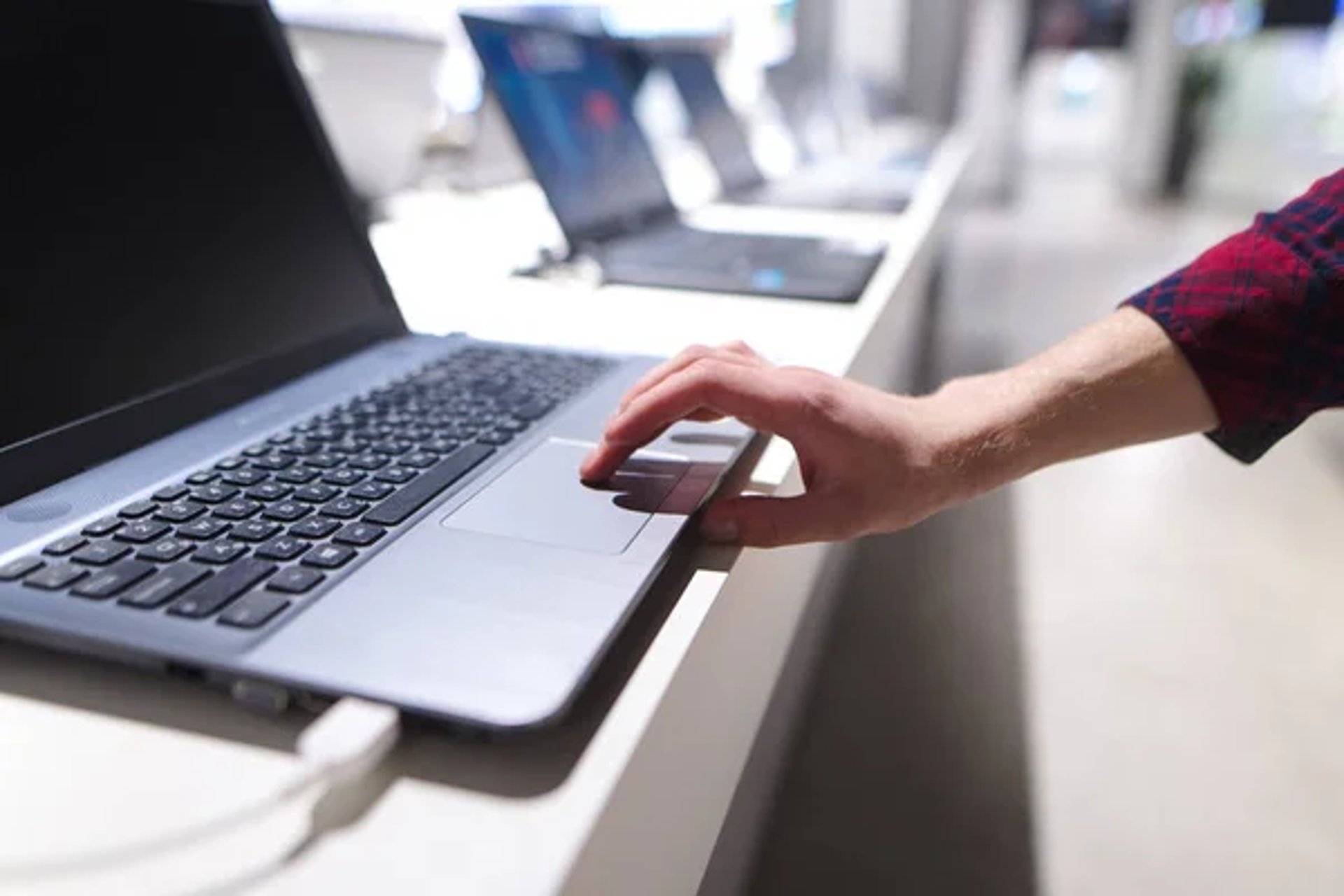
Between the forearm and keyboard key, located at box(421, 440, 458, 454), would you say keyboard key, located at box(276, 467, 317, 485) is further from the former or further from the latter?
the forearm

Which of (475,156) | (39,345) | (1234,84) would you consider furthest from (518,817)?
(1234,84)

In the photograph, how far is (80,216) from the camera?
19.5 inches

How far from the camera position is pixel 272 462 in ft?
1.48

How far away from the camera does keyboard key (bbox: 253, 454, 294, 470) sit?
0.45 m

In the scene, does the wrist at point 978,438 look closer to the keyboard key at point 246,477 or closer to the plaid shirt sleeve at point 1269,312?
the plaid shirt sleeve at point 1269,312

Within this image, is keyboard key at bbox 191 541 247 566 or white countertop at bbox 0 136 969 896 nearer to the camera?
white countertop at bbox 0 136 969 896

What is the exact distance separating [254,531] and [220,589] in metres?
0.05

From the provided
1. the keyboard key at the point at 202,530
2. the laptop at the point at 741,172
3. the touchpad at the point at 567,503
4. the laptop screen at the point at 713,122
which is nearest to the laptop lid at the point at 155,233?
the keyboard key at the point at 202,530

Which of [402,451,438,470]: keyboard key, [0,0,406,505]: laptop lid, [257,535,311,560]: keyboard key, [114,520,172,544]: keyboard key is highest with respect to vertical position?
[0,0,406,505]: laptop lid

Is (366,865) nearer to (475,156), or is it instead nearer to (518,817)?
(518,817)

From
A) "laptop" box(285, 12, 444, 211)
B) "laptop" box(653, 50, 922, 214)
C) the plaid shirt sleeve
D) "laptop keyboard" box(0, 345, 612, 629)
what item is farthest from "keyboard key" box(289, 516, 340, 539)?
"laptop" box(653, 50, 922, 214)

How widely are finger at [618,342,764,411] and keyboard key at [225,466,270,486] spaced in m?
0.18

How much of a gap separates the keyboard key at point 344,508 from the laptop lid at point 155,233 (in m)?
0.15

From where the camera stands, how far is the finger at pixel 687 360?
0.46 metres
